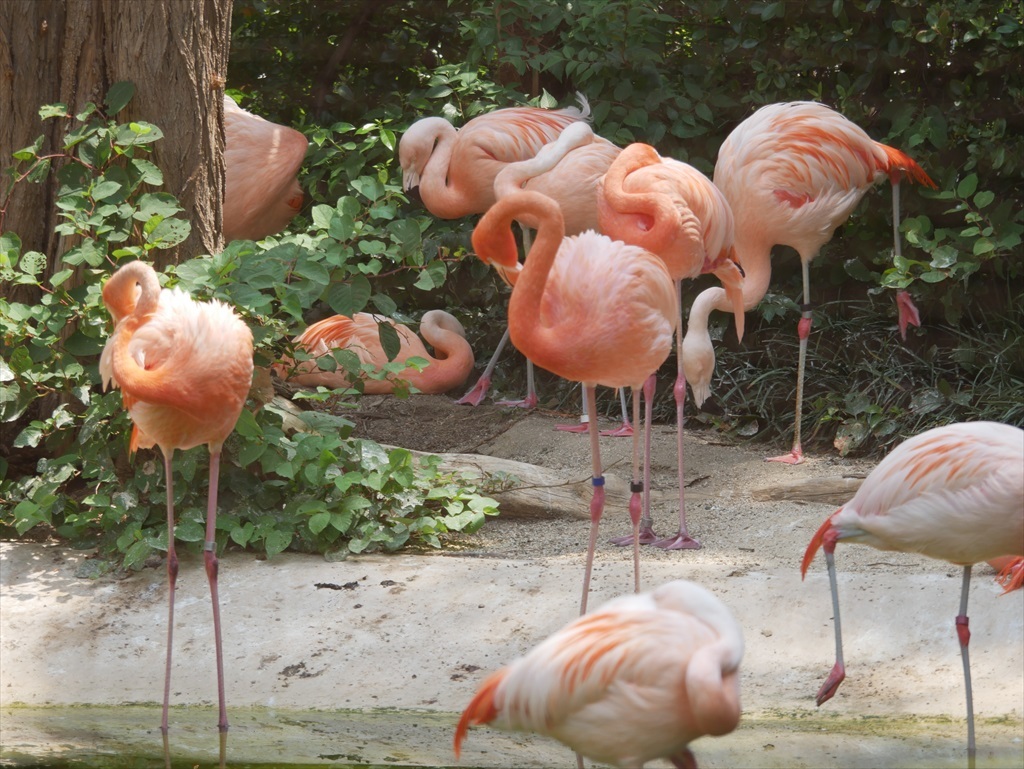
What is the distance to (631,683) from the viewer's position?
2.10 meters

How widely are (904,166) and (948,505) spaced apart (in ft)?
8.68

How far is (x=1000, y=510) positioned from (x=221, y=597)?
6.89 feet

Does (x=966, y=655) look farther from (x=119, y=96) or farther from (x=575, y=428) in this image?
(x=119, y=96)

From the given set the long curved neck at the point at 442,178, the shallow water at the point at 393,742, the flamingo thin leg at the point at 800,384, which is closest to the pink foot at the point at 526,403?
the long curved neck at the point at 442,178

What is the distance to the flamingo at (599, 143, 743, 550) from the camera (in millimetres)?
3957

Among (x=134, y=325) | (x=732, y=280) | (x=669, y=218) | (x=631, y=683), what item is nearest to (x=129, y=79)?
(x=134, y=325)

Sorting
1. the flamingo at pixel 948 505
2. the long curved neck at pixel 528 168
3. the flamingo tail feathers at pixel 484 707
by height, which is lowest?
the flamingo tail feathers at pixel 484 707

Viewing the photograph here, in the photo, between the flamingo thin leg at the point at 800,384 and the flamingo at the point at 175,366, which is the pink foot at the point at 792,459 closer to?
the flamingo thin leg at the point at 800,384

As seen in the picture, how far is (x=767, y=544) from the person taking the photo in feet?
13.5

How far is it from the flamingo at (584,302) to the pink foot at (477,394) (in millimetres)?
2348

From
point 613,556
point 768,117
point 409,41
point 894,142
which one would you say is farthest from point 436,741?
point 409,41

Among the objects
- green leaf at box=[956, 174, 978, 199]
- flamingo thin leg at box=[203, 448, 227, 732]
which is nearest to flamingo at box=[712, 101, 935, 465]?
green leaf at box=[956, 174, 978, 199]

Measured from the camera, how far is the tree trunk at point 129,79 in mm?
3975

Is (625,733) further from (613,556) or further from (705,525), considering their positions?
(705,525)
